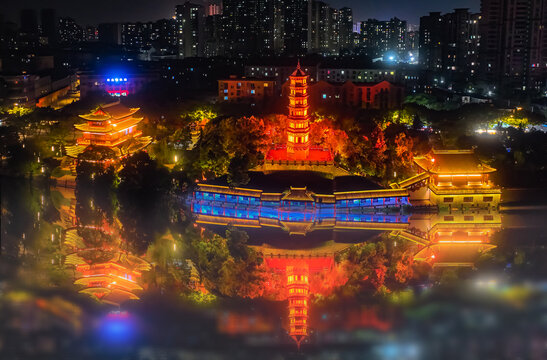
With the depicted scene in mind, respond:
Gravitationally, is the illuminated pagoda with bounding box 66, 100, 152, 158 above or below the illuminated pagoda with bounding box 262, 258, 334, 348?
above

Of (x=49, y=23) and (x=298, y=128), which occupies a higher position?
(x=49, y=23)

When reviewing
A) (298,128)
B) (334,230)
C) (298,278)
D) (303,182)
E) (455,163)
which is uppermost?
(298,128)

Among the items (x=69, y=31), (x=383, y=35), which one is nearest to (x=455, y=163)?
(x=383, y=35)

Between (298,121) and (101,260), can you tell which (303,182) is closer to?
(298,121)

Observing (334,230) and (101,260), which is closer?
(101,260)

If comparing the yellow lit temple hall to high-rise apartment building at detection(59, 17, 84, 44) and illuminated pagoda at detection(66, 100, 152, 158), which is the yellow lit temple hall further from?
high-rise apartment building at detection(59, 17, 84, 44)

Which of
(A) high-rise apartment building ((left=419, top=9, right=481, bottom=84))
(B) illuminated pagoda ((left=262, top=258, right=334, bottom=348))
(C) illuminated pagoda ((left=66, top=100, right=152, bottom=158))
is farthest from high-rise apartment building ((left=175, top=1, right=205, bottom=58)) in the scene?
(B) illuminated pagoda ((left=262, top=258, right=334, bottom=348))
